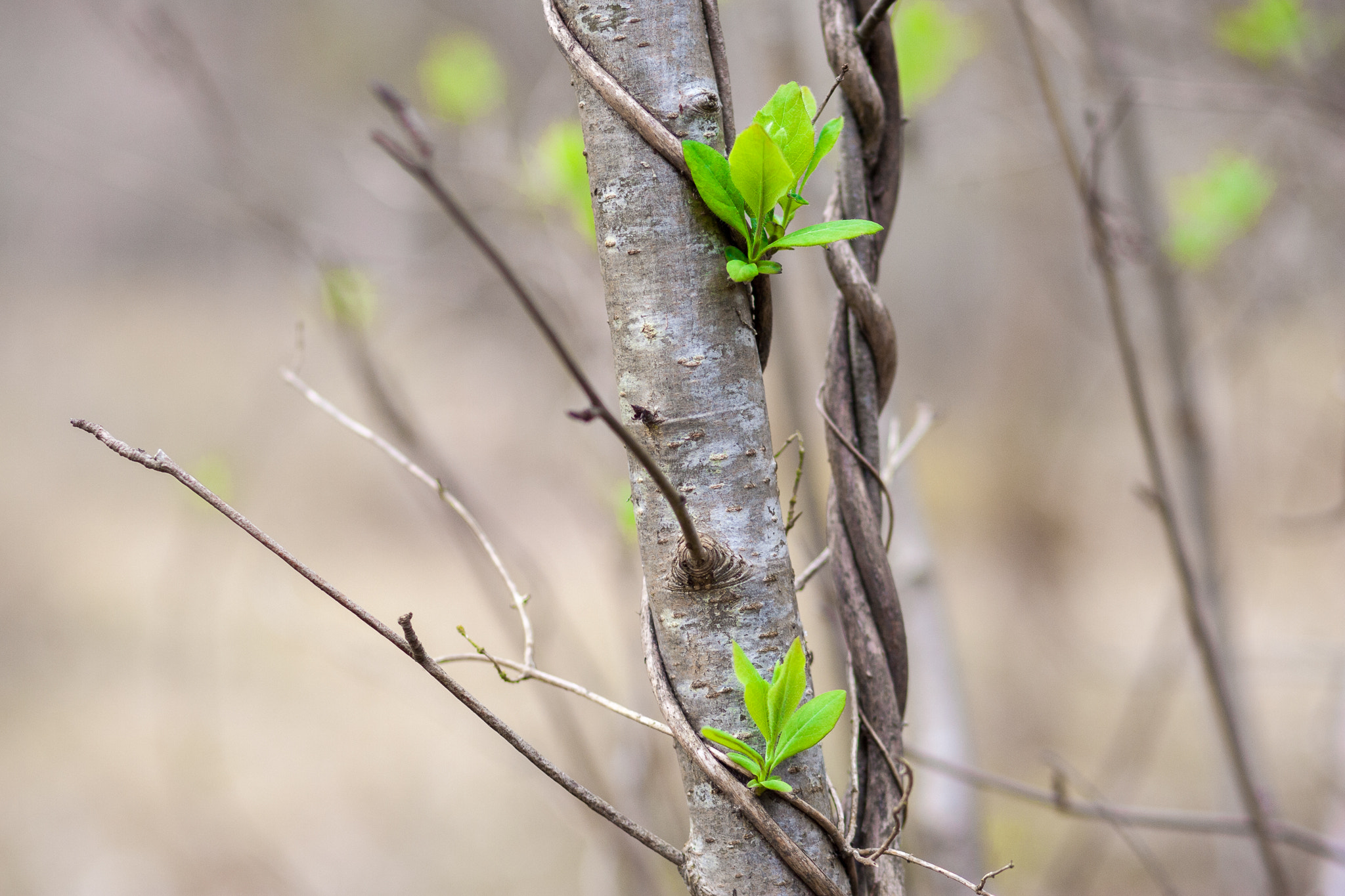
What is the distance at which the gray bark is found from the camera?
0.66 ft

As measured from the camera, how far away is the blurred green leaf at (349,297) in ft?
1.76

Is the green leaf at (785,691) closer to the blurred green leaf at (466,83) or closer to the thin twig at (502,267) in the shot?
the thin twig at (502,267)

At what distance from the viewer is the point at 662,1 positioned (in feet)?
0.66

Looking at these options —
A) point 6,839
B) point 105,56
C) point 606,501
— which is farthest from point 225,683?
point 105,56

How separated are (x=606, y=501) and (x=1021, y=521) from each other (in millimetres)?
2113

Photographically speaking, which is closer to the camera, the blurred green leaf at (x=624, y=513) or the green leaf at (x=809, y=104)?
the green leaf at (x=809, y=104)

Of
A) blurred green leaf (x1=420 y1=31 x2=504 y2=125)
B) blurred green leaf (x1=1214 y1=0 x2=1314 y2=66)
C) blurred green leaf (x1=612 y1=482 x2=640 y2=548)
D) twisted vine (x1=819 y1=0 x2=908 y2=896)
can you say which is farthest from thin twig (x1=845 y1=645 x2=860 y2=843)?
blurred green leaf (x1=1214 y1=0 x2=1314 y2=66)

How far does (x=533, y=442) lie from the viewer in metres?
2.82

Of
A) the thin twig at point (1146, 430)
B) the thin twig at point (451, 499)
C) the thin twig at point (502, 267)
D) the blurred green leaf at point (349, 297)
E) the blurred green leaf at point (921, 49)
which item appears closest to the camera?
the thin twig at point (502, 267)

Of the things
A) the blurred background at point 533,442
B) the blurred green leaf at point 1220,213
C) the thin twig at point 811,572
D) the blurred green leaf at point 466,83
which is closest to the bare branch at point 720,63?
the thin twig at point 811,572

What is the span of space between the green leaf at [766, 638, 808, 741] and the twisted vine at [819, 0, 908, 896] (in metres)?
0.04

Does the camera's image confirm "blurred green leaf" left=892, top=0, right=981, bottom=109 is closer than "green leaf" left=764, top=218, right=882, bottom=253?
No

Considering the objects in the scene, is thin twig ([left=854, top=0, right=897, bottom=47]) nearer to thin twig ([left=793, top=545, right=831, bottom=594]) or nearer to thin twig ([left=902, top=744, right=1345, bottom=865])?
thin twig ([left=793, top=545, right=831, bottom=594])

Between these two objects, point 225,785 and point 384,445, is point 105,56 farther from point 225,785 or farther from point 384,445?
point 384,445
